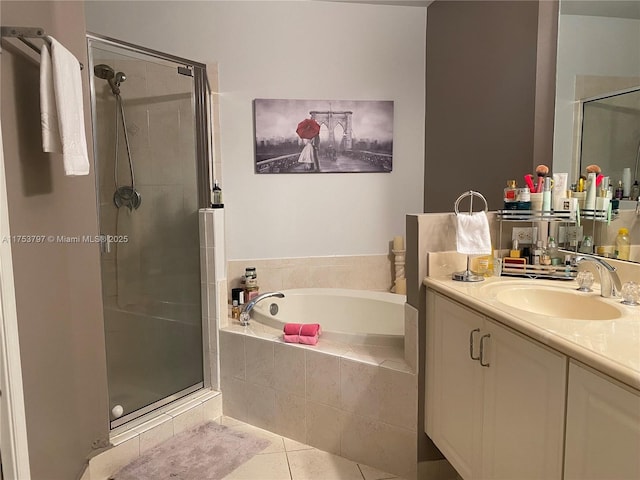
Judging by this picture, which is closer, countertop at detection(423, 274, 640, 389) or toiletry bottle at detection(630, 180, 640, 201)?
countertop at detection(423, 274, 640, 389)

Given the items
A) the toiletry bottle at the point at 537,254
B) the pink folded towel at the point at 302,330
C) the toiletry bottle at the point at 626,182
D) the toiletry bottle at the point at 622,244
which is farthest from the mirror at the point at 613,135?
the pink folded towel at the point at 302,330

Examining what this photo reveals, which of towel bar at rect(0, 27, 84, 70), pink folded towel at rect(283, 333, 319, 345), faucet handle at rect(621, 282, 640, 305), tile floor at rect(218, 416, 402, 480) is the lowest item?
tile floor at rect(218, 416, 402, 480)

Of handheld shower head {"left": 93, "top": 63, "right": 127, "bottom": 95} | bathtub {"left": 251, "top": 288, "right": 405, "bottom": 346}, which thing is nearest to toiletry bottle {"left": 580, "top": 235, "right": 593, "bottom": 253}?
bathtub {"left": 251, "top": 288, "right": 405, "bottom": 346}

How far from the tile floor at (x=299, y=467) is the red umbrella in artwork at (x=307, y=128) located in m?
1.98

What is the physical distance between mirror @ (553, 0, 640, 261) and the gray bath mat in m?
1.92

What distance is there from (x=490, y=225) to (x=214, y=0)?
2335mm

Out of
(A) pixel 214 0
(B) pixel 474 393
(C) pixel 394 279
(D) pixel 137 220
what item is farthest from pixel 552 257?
(A) pixel 214 0

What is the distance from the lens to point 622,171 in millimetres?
1615

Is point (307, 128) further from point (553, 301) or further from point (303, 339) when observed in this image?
point (553, 301)

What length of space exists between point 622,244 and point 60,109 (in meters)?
2.03

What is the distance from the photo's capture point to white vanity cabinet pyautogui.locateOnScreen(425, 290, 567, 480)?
1.14m

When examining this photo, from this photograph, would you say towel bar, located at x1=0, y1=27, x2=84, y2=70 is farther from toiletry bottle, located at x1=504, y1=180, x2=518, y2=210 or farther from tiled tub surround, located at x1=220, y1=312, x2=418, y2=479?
toiletry bottle, located at x1=504, y1=180, x2=518, y2=210

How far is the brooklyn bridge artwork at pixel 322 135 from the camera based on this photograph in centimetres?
303

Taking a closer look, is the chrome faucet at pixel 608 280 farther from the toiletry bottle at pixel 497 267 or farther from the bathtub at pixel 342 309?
the bathtub at pixel 342 309
